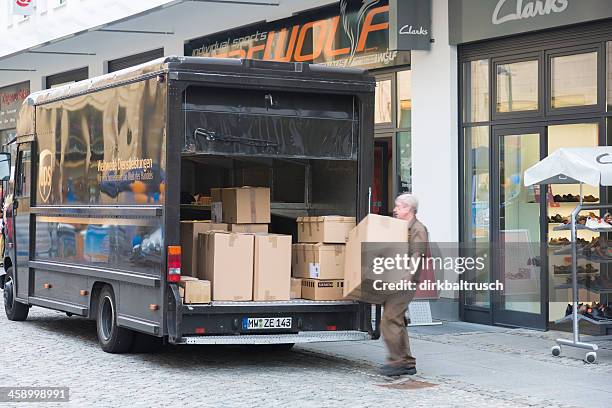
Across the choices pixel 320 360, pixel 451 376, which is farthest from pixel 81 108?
pixel 451 376

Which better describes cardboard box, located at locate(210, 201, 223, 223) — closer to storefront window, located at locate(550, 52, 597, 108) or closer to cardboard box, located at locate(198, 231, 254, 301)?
cardboard box, located at locate(198, 231, 254, 301)

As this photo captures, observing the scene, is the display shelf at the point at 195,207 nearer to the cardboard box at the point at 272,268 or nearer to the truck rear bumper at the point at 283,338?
the cardboard box at the point at 272,268

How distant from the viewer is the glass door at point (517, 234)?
14477 mm

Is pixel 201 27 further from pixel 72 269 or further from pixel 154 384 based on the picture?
pixel 154 384

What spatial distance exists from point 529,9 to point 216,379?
6.48 metres

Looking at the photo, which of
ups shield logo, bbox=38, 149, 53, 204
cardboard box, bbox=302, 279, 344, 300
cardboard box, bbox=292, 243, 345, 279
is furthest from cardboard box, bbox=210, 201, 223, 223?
ups shield logo, bbox=38, 149, 53, 204

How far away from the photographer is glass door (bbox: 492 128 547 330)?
47.5 ft

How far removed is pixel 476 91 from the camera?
1550cm

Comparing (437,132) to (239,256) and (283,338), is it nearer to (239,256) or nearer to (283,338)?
(239,256)

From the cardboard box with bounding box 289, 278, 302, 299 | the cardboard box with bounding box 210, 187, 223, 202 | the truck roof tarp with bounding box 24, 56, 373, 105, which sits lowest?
the cardboard box with bounding box 289, 278, 302, 299

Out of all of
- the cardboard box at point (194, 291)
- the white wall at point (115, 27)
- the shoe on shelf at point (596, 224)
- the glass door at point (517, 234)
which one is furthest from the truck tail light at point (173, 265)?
the white wall at point (115, 27)

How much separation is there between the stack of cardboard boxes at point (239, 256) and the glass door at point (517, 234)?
162 inches

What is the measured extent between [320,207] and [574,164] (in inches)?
111

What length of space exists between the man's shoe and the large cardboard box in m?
0.64
